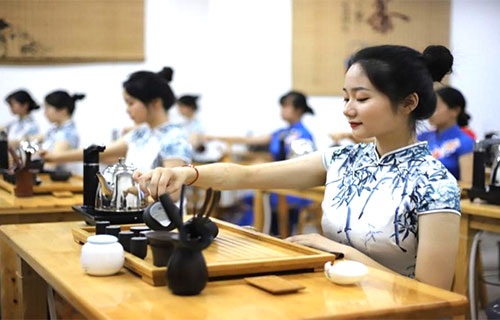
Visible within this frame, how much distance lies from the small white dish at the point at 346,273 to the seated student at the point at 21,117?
17.4 ft

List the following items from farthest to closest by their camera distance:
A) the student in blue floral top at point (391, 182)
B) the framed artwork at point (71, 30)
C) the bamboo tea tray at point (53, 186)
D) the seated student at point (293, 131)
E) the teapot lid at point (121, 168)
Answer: the framed artwork at point (71, 30) < the seated student at point (293, 131) < the bamboo tea tray at point (53, 186) < the teapot lid at point (121, 168) < the student in blue floral top at point (391, 182)

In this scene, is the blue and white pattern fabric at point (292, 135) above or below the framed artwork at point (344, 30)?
below

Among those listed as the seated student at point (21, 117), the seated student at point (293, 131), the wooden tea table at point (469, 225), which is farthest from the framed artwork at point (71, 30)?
the wooden tea table at point (469, 225)

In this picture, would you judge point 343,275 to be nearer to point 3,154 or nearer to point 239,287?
point 239,287

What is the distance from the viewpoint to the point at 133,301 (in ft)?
4.29

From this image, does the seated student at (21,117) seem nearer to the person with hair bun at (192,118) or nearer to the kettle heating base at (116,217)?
the person with hair bun at (192,118)

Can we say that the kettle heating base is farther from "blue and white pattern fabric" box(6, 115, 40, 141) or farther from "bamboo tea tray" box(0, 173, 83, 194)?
"blue and white pattern fabric" box(6, 115, 40, 141)

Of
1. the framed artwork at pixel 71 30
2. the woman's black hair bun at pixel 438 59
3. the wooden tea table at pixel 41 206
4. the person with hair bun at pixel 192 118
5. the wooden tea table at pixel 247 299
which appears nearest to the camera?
the wooden tea table at pixel 247 299

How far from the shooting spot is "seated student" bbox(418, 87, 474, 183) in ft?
13.9

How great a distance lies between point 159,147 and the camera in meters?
3.46

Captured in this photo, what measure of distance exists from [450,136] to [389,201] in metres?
2.67

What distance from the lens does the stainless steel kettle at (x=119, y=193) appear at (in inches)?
89.0

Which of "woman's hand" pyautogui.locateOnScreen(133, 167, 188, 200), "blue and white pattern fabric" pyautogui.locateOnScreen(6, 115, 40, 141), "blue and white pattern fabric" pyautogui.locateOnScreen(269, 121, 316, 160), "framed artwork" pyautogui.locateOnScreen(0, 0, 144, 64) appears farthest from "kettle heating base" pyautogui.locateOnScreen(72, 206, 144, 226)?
"framed artwork" pyautogui.locateOnScreen(0, 0, 144, 64)

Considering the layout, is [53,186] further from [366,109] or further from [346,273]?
[346,273]
